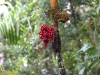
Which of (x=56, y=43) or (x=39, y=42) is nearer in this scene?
(x=56, y=43)

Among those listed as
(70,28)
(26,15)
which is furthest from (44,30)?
(26,15)

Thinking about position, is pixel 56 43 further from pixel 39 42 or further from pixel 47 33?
pixel 39 42

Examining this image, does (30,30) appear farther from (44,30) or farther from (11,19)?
(44,30)

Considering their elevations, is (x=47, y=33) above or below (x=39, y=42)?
above

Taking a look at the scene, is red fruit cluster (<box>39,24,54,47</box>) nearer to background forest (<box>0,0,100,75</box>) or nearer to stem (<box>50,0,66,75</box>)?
stem (<box>50,0,66,75</box>)

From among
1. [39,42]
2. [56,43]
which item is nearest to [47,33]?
[56,43]

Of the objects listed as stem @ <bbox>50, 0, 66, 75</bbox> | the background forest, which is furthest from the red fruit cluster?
the background forest

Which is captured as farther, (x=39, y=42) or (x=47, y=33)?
(x=39, y=42)

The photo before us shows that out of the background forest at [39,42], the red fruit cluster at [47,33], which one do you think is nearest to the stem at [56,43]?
the red fruit cluster at [47,33]

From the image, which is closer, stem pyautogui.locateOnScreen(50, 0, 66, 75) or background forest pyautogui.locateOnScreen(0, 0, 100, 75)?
stem pyautogui.locateOnScreen(50, 0, 66, 75)

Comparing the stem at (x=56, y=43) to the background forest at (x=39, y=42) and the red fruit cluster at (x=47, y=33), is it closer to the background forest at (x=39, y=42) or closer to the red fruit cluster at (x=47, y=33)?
the red fruit cluster at (x=47, y=33)

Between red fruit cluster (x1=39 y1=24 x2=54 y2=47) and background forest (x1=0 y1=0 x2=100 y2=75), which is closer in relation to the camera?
red fruit cluster (x1=39 y1=24 x2=54 y2=47)
